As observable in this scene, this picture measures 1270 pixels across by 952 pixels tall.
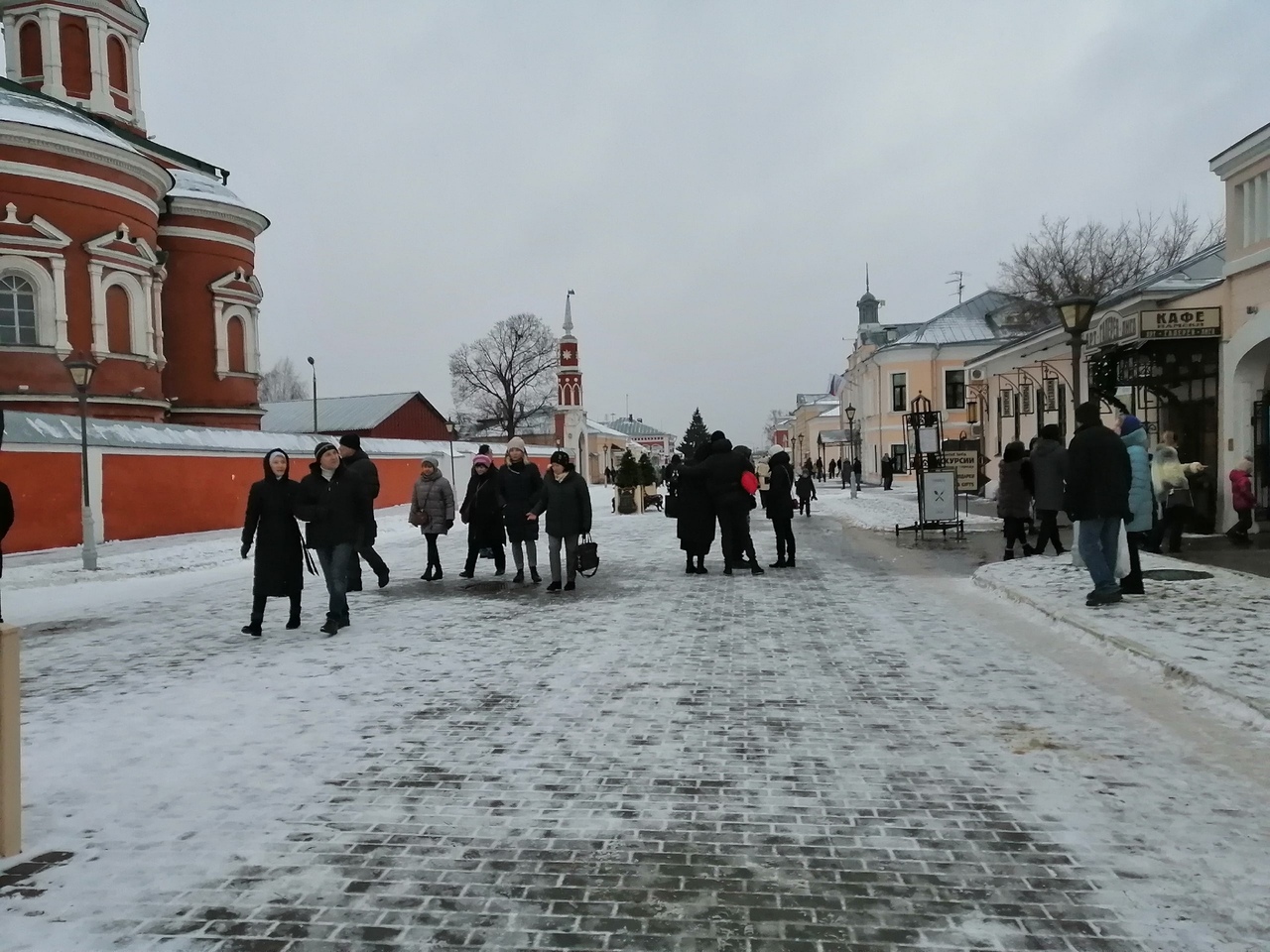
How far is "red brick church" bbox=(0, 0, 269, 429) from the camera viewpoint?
2436 cm

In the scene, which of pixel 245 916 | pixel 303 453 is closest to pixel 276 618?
pixel 245 916

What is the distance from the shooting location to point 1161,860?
3.59 metres

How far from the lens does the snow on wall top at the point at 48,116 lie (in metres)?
24.1

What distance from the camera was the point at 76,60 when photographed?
3069cm

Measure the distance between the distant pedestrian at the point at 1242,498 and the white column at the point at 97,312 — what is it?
87.8 feet

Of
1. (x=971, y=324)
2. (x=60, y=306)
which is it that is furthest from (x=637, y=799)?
(x=971, y=324)

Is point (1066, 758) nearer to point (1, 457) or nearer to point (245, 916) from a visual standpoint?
point (245, 916)

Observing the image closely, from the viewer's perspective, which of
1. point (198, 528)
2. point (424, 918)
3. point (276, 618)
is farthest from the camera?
point (198, 528)

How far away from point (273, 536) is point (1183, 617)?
8.16 m

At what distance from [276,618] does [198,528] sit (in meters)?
14.2

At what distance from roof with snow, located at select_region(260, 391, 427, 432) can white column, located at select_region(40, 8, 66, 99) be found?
2661 cm

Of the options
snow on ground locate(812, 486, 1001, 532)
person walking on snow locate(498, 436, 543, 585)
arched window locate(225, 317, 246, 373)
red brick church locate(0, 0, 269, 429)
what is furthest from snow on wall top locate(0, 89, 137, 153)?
snow on ground locate(812, 486, 1001, 532)

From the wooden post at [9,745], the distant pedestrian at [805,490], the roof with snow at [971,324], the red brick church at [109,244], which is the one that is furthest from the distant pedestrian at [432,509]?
the roof with snow at [971,324]

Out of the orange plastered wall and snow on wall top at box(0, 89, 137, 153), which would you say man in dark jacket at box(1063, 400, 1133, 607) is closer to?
the orange plastered wall
